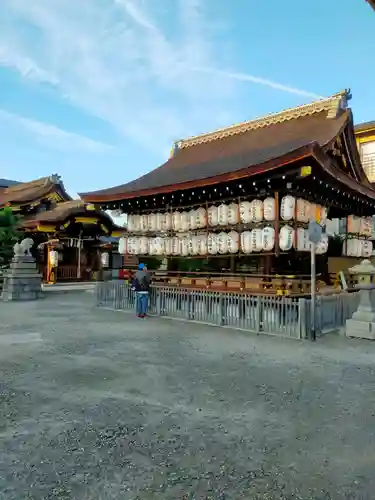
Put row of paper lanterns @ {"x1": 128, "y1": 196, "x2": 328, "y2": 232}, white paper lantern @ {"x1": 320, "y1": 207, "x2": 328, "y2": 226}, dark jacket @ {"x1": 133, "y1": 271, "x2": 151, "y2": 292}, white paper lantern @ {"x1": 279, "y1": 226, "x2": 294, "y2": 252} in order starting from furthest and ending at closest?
white paper lantern @ {"x1": 320, "y1": 207, "x2": 328, "y2": 226} → dark jacket @ {"x1": 133, "y1": 271, "x2": 151, "y2": 292} → row of paper lanterns @ {"x1": 128, "y1": 196, "x2": 328, "y2": 232} → white paper lantern @ {"x1": 279, "y1": 226, "x2": 294, "y2": 252}

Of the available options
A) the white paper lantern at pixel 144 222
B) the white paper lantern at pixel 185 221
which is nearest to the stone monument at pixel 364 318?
the white paper lantern at pixel 185 221

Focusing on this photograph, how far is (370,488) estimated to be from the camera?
280 centimetres

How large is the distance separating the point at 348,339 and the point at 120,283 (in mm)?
8091

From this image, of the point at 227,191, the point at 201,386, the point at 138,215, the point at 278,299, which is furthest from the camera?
the point at 138,215

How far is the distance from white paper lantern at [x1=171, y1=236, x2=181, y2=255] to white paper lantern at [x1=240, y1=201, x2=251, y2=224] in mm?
2737

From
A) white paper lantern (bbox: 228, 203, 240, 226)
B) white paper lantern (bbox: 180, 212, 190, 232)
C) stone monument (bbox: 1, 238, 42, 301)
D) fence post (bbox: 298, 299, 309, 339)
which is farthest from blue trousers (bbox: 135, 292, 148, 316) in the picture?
stone monument (bbox: 1, 238, 42, 301)

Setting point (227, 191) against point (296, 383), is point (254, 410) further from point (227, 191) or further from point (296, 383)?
point (227, 191)

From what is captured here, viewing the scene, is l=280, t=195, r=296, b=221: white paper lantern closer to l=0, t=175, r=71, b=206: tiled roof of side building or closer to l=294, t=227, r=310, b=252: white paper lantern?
l=294, t=227, r=310, b=252: white paper lantern

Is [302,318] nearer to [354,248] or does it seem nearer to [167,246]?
[167,246]

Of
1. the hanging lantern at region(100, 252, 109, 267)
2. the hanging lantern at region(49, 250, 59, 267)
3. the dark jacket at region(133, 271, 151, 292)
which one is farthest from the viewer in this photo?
the hanging lantern at region(100, 252, 109, 267)

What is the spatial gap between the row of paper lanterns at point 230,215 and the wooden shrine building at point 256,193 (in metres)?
0.03

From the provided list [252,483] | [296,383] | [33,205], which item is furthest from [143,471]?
[33,205]

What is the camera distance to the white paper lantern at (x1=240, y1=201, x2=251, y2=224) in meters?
11.7

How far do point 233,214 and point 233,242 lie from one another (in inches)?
36.2
